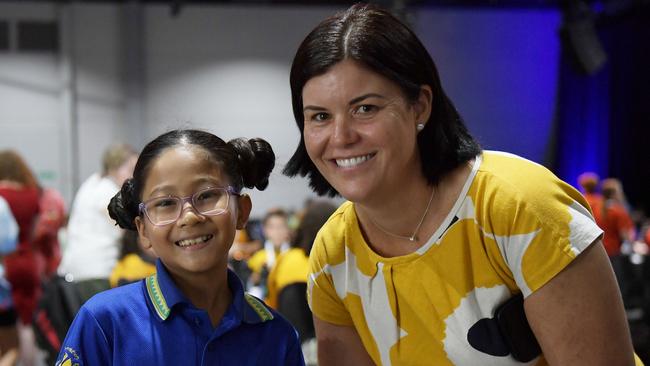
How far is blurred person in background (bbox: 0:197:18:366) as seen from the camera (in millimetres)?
4738

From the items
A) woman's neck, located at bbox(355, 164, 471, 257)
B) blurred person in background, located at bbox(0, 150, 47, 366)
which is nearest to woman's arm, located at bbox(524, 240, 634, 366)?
woman's neck, located at bbox(355, 164, 471, 257)

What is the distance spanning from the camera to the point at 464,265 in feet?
5.30

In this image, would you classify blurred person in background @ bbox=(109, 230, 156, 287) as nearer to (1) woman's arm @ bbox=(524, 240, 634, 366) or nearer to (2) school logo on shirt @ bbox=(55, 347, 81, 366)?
(2) school logo on shirt @ bbox=(55, 347, 81, 366)

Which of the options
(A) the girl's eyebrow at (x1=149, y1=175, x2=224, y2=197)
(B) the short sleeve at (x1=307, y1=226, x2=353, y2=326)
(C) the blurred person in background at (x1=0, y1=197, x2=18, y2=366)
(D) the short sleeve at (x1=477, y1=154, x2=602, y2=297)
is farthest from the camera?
(C) the blurred person in background at (x1=0, y1=197, x2=18, y2=366)

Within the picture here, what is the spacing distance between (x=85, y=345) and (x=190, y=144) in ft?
1.46

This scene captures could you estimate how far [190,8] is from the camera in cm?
1252

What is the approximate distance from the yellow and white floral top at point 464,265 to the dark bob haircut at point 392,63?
0.07 m

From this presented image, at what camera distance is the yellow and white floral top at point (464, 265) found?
59.6 inches

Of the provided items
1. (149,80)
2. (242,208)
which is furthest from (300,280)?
(149,80)

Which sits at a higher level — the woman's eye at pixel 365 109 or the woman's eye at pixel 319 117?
the woman's eye at pixel 365 109

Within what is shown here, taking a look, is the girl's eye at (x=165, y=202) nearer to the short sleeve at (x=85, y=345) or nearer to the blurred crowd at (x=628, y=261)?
the short sleeve at (x=85, y=345)

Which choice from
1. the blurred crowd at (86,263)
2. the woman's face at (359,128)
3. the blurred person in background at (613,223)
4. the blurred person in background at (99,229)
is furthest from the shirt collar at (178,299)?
the blurred person in background at (613,223)

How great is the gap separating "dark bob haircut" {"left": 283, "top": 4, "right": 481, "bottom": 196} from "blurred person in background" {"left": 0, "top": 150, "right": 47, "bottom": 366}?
374cm

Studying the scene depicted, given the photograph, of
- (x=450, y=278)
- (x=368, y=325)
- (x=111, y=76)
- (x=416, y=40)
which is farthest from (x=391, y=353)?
(x=111, y=76)
